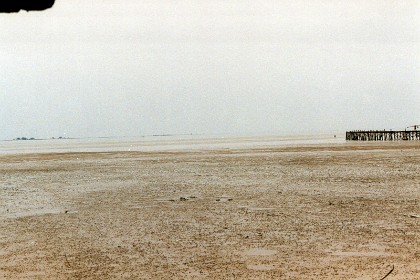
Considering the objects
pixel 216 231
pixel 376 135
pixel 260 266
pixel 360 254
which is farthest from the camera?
pixel 376 135

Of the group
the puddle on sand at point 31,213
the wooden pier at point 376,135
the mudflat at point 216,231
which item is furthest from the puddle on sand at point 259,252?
Answer: the wooden pier at point 376,135

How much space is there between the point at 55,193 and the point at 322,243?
13986mm

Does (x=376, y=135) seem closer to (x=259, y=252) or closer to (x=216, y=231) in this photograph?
(x=216, y=231)

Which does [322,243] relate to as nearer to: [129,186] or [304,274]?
[304,274]

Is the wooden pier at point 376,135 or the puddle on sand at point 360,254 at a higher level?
the wooden pier at point 376,135

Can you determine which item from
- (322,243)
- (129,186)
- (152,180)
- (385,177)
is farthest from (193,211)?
(385,177)

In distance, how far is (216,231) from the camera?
11.4 m

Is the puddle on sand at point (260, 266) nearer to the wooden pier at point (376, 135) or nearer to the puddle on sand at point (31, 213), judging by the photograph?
the puddle on sand at point (31, 213)

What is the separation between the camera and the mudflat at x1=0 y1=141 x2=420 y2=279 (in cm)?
826

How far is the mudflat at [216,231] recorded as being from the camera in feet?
27.1

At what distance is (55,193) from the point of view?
20641mm

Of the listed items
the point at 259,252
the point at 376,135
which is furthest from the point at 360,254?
the point at 376,135

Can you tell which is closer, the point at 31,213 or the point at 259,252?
the point at 259,252

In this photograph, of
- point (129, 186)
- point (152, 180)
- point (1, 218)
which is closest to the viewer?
point (1, 218)
